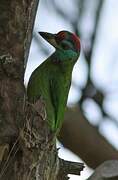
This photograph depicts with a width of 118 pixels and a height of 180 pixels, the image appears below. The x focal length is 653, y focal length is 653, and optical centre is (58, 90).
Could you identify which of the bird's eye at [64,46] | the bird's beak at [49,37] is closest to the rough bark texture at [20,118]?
the bird's beak at [49,37]

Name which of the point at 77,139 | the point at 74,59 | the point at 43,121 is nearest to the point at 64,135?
the point at 77,139

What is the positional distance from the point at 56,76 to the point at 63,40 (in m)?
0.19

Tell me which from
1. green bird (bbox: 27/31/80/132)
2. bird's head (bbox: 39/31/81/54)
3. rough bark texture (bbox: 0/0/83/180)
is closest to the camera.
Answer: rough bark texture (bbox: 0/0/83/180)

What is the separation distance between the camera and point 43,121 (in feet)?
9.37

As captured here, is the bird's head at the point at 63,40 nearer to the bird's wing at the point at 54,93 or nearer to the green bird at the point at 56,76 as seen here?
the green bird at the point at 56,76

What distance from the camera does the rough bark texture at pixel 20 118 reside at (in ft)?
9.04

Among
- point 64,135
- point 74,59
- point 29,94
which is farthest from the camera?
point 64,135

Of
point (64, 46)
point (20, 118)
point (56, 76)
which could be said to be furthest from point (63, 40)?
point (20, 118)

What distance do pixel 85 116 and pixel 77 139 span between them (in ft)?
0.66

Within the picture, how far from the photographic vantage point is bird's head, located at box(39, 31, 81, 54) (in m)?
3.36

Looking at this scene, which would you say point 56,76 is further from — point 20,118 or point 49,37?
point 20,118

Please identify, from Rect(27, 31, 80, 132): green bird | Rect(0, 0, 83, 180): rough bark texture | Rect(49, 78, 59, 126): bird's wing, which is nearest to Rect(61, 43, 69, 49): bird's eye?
Rect(27, 31, 80, 132): green bird

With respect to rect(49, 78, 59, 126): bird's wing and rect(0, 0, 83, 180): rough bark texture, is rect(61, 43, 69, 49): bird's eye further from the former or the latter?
rect(0, 0, 83, 180): rough bark texture

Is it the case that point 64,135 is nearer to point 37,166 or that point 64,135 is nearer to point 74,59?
point 74,59
